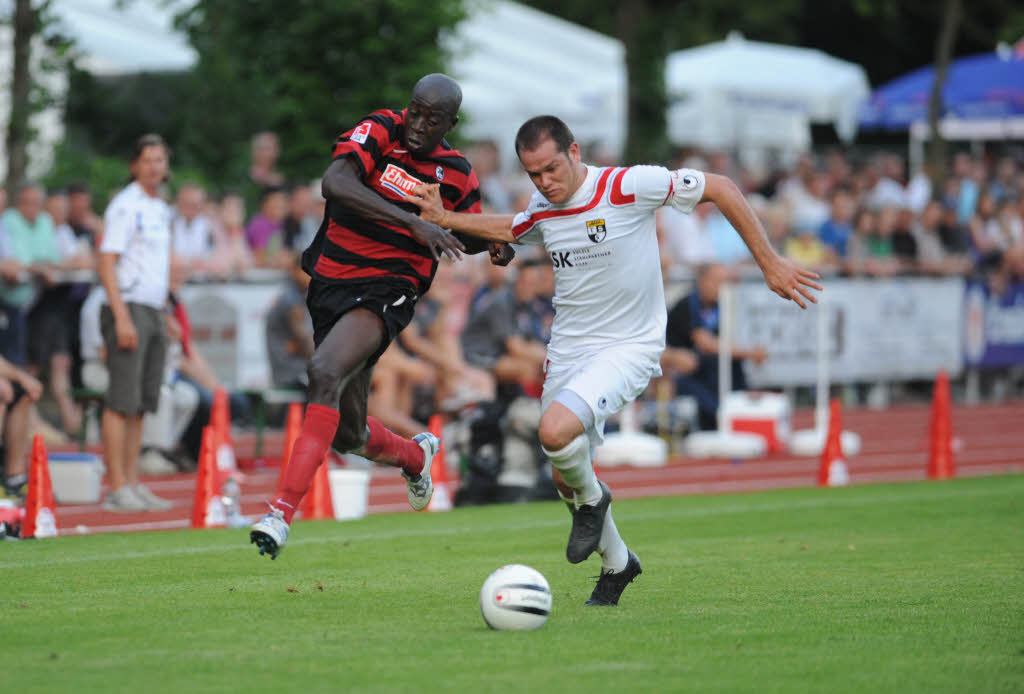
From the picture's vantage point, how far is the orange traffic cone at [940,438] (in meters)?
16.5

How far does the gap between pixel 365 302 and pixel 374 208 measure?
62cm

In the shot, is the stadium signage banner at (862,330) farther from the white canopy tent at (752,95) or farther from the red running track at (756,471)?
the white canopy tent at (752,95)

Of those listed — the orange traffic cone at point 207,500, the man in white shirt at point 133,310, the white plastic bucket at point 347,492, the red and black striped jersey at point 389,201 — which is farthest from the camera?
the white plastic bucket at point 347,492

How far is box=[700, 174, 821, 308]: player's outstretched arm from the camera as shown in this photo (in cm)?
799

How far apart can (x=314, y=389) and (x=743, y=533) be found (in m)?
3.99

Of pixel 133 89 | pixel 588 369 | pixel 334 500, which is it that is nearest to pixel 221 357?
pixel 334 500

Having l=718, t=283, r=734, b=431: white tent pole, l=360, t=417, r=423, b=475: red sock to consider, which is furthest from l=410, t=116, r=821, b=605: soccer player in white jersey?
l=718, t=283, r=734, b=431: white tent pole

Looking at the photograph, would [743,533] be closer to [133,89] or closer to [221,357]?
[221,357]

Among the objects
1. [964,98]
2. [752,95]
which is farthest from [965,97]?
[752,95]

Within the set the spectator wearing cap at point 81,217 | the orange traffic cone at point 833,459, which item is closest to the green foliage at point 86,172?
the spectator wearing cap at point 81,217

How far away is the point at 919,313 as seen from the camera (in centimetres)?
2414

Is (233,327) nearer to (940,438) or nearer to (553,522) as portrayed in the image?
(553,522)

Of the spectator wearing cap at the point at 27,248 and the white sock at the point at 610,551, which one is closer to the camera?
the white sock at the point at 610,551

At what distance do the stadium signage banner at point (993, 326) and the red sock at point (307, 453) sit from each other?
17.8 meters
